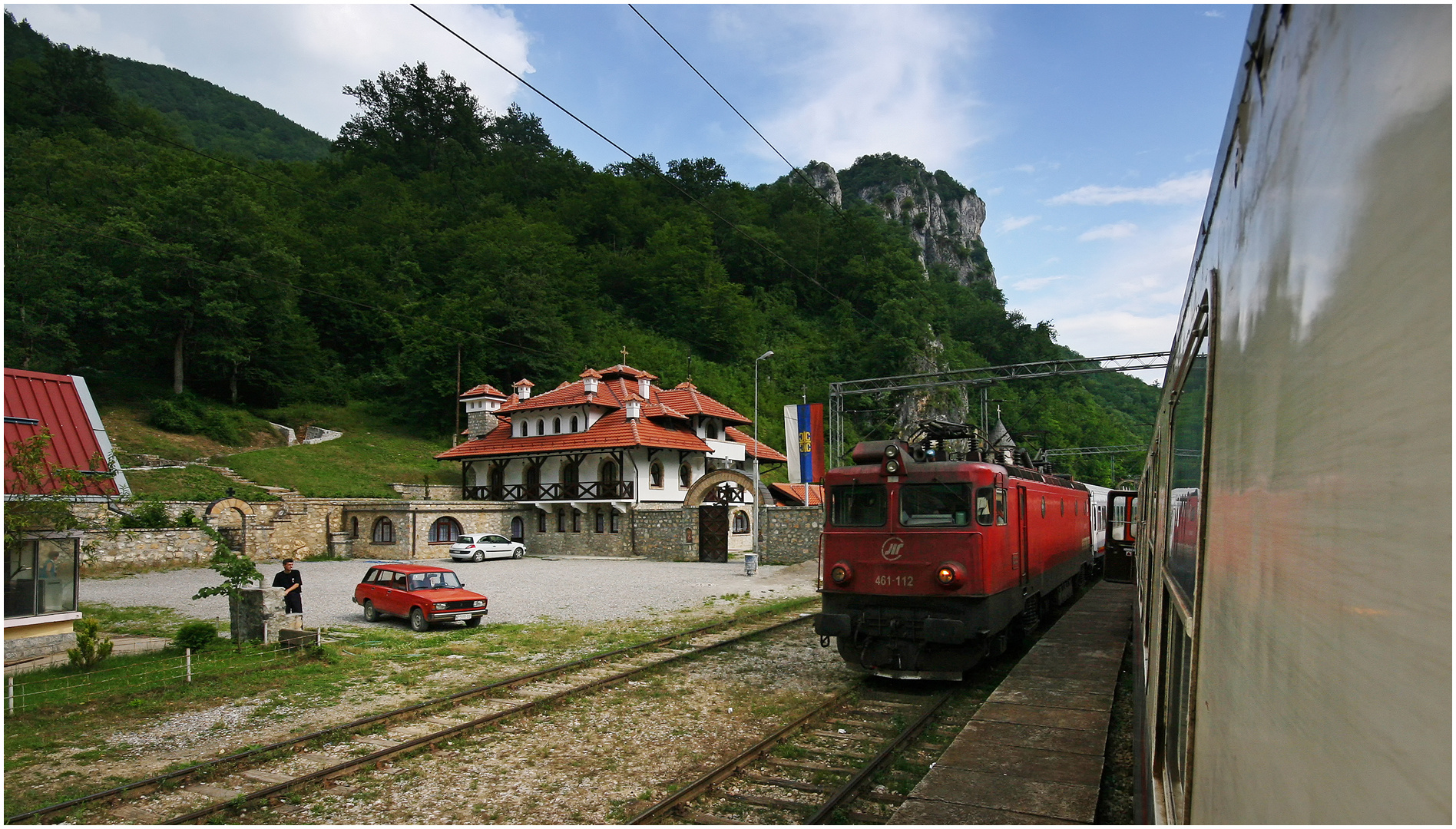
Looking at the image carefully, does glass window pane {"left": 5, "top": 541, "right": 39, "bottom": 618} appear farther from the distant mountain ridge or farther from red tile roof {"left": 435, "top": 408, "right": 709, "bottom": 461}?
the distant mountain ridge

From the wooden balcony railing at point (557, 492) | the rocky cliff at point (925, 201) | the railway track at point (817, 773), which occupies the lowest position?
the railway track at point (817, 773)

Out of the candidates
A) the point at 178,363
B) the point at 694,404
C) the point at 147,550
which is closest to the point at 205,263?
the point at 178,363

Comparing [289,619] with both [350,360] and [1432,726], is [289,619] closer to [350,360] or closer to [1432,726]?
[1432,726]

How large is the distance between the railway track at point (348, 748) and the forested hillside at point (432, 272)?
2937 cm

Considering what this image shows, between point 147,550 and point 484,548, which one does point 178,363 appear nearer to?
point 147,550

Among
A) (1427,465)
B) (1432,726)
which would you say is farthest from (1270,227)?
(1432,726)

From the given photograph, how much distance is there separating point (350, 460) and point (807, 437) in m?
30.7

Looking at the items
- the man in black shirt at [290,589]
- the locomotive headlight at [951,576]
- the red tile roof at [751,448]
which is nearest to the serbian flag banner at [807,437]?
the man in black shirt at [290,589]

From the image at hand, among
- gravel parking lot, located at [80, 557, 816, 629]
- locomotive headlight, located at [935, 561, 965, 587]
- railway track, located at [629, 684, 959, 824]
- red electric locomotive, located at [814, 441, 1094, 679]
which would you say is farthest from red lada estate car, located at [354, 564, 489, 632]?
locomotive headlight, located at [935, 561, 965, 587]

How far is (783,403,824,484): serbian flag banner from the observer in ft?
85.4

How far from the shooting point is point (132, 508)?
3048cm

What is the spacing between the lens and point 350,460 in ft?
151

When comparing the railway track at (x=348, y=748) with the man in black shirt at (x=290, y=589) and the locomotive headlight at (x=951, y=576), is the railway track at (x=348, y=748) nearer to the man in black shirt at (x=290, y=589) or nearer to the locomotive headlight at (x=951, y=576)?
the locomotive headlight at (x=951, y=576)

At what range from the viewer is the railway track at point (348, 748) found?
7.28 metres
